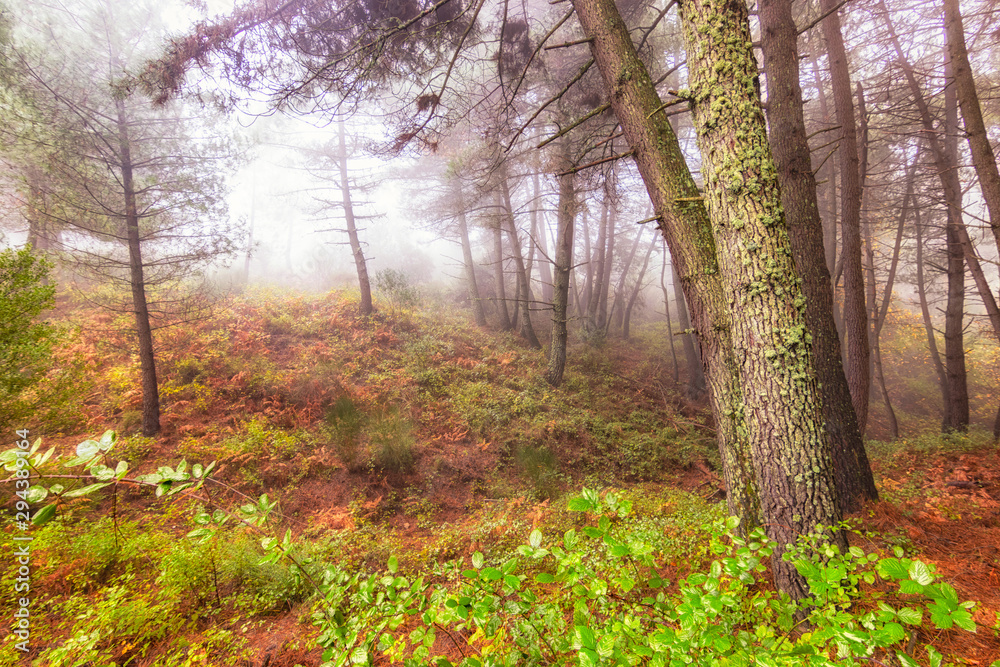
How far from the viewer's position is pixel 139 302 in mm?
6953

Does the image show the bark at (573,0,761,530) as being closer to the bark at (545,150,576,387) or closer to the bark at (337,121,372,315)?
the bark at (545,150,576,387)

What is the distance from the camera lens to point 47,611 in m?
3.21

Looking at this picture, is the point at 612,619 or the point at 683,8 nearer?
the point at 612,619

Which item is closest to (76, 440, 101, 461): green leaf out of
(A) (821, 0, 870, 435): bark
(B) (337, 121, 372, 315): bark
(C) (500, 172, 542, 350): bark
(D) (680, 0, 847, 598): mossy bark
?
(D) (680, 0, 847, 598): mossy bark

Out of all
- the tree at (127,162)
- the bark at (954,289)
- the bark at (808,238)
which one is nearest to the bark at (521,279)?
the tree at (127,162)

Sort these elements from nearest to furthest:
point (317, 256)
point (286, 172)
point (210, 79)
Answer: point (210, 79) → point (286, 172) → point (317, 256)

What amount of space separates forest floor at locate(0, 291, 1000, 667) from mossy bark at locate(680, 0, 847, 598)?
688mm

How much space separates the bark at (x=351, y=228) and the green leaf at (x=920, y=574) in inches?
511

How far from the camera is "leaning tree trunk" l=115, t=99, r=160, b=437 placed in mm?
6859

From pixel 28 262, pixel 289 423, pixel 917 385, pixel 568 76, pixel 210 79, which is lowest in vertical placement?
pixel 917 385

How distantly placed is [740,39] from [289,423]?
28.0 ft

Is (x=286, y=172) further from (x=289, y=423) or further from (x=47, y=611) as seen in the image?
(x=47, y=611)

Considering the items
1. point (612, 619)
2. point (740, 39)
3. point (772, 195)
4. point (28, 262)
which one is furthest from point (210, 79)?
point (612, 619)

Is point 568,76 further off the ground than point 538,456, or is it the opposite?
point 568,76
